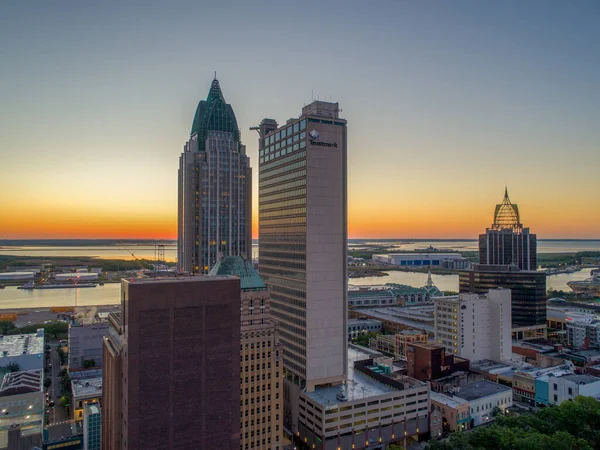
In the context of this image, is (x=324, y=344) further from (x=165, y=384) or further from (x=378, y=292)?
(x=378, y=292)

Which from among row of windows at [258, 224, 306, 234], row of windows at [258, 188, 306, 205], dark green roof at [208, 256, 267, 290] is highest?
row of windows at [258, 188, 306, 205]

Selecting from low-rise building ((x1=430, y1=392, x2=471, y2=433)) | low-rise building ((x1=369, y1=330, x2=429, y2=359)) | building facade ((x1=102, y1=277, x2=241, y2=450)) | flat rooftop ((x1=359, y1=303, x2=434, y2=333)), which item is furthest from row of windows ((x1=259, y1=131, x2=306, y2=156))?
flat rooftop ((x1=359, y1=303, x2=434, y2=333))

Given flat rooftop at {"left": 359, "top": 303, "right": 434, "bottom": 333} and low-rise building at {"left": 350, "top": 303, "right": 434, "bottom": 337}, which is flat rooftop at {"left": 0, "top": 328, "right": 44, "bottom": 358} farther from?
flat rooftop at {"left": 359, "top": 303, "right": 434, "bottom": 333}

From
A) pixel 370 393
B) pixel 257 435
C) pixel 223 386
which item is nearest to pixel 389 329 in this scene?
pixel 370 393

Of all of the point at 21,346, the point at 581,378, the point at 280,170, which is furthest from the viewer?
the point at 21,346

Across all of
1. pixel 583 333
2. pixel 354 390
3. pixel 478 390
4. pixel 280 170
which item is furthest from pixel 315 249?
pixel 583 333

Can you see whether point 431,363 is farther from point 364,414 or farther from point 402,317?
point 402,317
